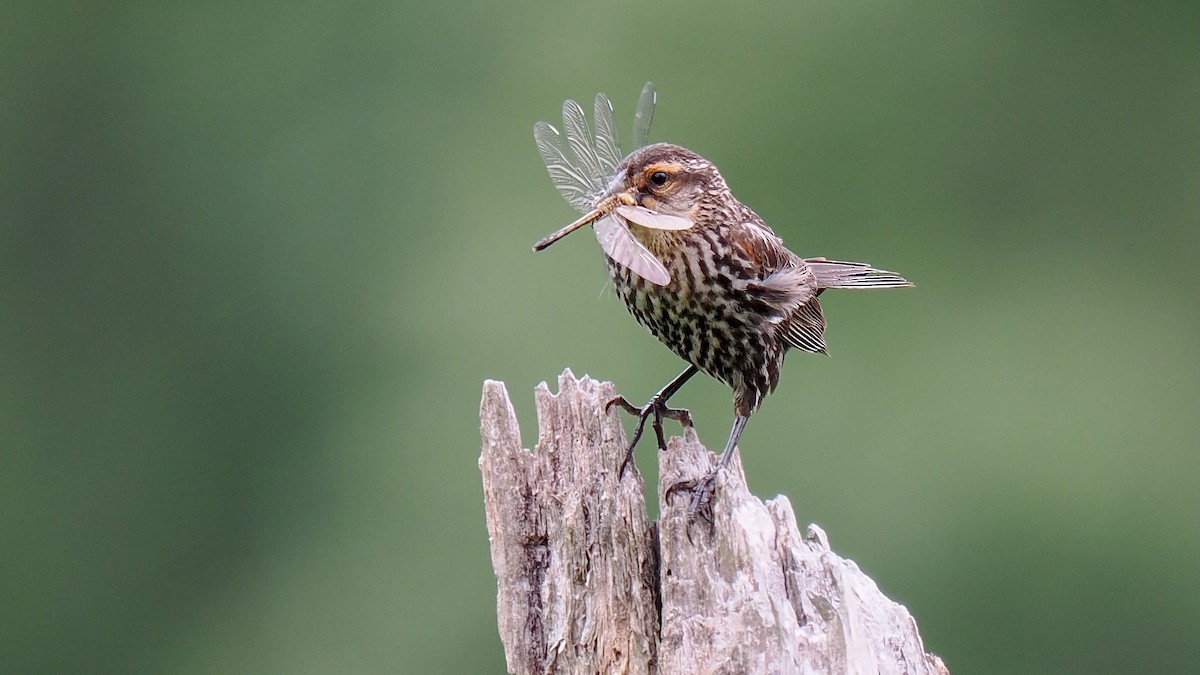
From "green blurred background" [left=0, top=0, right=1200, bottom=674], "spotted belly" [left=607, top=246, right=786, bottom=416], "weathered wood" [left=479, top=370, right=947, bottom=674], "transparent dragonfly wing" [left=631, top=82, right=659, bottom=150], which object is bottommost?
"weathered wood" [left=479, top=370, right=947, bottom=674]

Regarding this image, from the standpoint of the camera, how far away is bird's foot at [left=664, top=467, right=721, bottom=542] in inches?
196

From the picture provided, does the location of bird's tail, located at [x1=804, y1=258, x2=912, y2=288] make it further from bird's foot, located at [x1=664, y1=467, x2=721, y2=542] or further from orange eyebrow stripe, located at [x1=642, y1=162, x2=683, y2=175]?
bird's foot, located at [x1=664, y1=467, x2=721, y2=542]

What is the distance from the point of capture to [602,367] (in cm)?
1284

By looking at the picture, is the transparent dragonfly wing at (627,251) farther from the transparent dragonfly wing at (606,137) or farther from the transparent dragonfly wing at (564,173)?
the transparent dragonfly wing at (606,137)

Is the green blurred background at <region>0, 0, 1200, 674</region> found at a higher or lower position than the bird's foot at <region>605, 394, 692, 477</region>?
higher

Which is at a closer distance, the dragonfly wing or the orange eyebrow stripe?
the orange eyebrow stripe

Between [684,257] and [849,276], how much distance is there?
1.35m

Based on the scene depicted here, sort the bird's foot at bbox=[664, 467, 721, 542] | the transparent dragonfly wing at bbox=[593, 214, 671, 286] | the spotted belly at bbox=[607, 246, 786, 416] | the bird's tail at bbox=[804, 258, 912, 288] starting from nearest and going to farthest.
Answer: the bird's foot at bbox=[664, 467, 721, 542] → the transparent dragonfly wing at bbox=[593, 214, 671, 286] → the spotted belly at bbox=[607, 246, 786, 416] → the bird's tail at bbox=[804, 258, 912, 288]

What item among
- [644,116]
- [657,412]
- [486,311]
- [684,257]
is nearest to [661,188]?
[684,257]

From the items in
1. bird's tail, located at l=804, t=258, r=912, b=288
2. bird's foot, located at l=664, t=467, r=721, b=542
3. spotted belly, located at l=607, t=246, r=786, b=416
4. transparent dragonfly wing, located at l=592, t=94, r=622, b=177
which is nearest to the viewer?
bird's foot, located at l=664, t=467, r=721, b=542

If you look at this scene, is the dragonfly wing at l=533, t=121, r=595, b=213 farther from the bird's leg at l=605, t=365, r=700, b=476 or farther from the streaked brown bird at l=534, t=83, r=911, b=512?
the bird's leg at l=605, t=365, r=700, b=476

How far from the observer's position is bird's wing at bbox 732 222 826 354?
6137 millimetres

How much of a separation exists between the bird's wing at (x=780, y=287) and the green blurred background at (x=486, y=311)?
579cm

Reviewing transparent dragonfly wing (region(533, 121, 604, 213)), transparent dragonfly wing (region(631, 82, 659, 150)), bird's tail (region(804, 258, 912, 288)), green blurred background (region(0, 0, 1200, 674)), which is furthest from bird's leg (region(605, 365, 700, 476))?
green blurred background (region(0, 0, 1200, 674))
